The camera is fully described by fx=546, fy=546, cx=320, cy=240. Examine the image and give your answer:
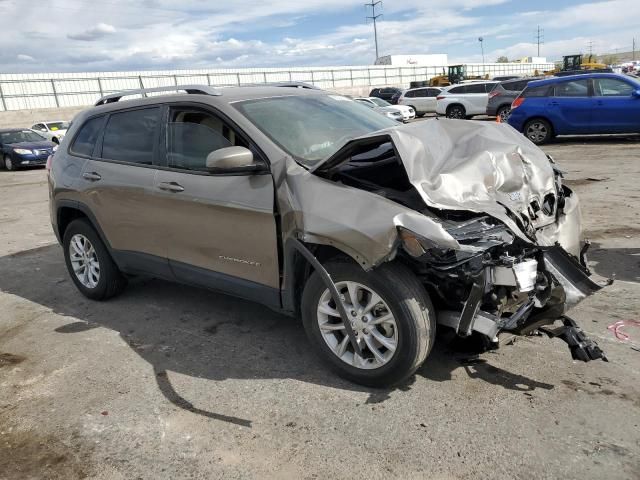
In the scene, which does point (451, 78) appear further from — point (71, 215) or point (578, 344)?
point (578, 344)

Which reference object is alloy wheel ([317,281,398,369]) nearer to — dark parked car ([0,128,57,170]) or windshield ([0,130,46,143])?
dark parked car ([0,128,57,170])

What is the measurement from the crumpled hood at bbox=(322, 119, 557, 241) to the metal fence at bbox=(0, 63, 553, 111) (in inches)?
1017

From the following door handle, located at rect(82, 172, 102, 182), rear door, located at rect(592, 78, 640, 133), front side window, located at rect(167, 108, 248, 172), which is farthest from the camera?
rear door, located at rect(592, 78, 640, 133)

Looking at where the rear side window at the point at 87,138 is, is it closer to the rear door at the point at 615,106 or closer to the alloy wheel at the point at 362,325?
the alloy wheel at the point at 362,325

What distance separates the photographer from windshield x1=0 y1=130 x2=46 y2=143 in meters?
20.1

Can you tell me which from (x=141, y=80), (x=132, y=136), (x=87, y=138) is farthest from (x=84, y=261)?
(x=141, y=80)

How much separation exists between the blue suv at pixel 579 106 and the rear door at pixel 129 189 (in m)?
11.9

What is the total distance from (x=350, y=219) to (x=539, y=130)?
1277 centimetres

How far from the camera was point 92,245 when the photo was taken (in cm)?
514

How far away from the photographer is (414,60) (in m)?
79.9

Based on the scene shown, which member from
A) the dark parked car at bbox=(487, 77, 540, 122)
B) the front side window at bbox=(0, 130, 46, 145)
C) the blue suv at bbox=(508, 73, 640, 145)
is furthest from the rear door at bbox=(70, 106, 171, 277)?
the front side window at bbox=(0, 130, 46, 145)

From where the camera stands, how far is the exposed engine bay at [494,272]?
2.95 meters

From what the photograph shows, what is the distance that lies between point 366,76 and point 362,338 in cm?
5712

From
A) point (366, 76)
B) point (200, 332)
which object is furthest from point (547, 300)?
point (366, 76)
